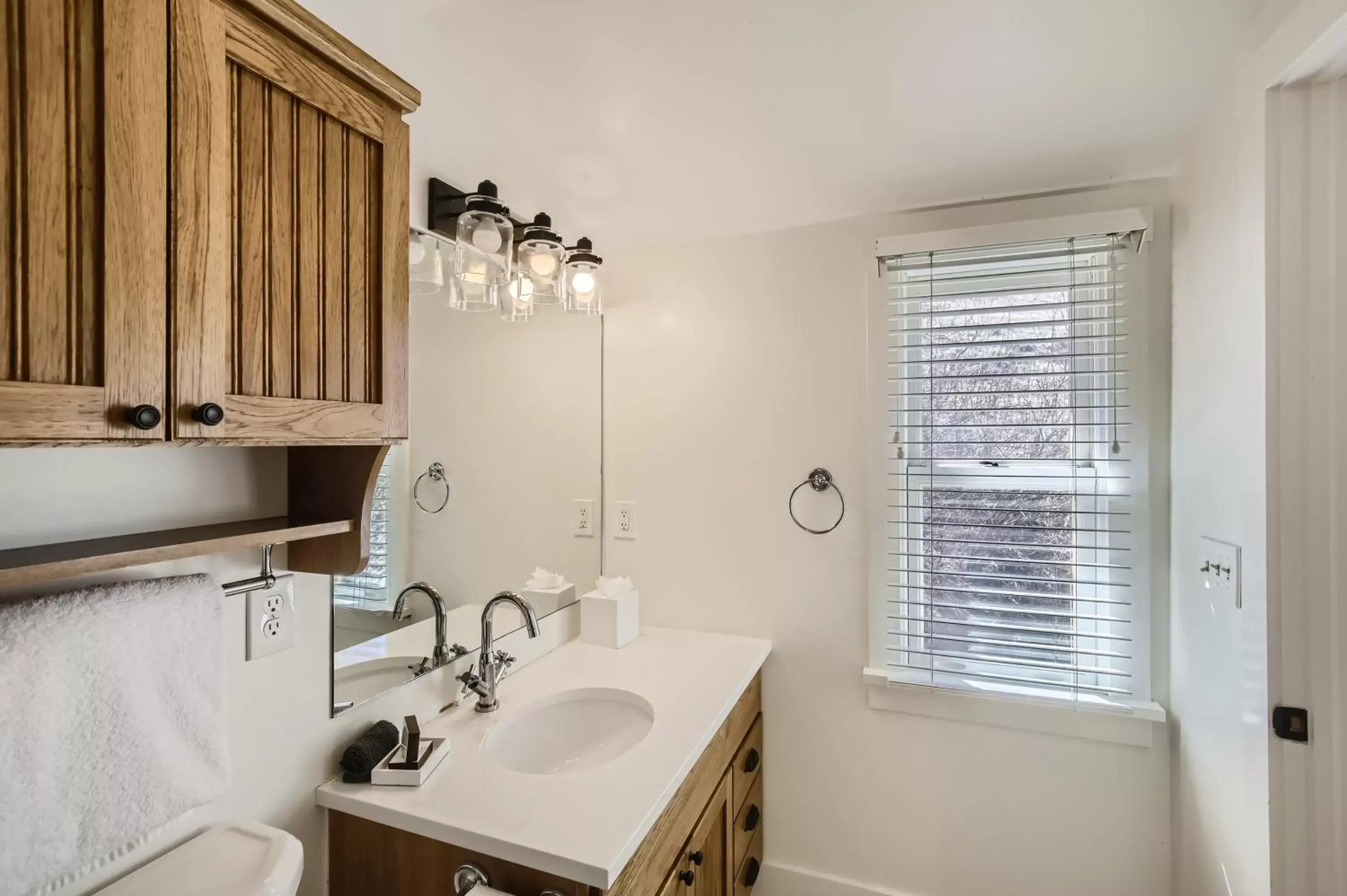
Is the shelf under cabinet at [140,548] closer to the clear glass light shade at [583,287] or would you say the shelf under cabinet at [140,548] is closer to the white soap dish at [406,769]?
the white soap dish at [406,769]

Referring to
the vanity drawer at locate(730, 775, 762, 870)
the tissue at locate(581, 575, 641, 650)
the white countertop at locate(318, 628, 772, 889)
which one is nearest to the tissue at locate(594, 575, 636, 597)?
the tissue at locate(581, 575, 641, 650)

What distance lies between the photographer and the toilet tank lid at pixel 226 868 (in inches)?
29.8

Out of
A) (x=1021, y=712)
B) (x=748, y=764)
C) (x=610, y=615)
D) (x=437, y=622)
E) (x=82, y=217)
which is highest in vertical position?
(x=82, y=217)

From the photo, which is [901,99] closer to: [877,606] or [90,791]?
[877,606]

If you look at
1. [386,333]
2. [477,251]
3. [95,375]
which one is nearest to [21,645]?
[95,375]

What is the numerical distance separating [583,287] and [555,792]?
1280 mm

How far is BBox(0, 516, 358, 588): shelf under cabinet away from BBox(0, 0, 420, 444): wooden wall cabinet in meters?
0.14

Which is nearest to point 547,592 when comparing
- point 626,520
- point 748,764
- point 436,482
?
point 626,520

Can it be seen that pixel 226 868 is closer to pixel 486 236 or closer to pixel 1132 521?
pixel 486 236

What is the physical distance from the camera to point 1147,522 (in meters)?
1.53

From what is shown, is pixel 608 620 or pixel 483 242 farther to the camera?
pixel 608 620

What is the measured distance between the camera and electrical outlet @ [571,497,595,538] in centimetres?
199

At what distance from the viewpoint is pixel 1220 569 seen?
122 centimetres

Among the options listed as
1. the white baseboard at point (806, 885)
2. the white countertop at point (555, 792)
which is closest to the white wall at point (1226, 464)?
the white baseboard at point (806, 885)
